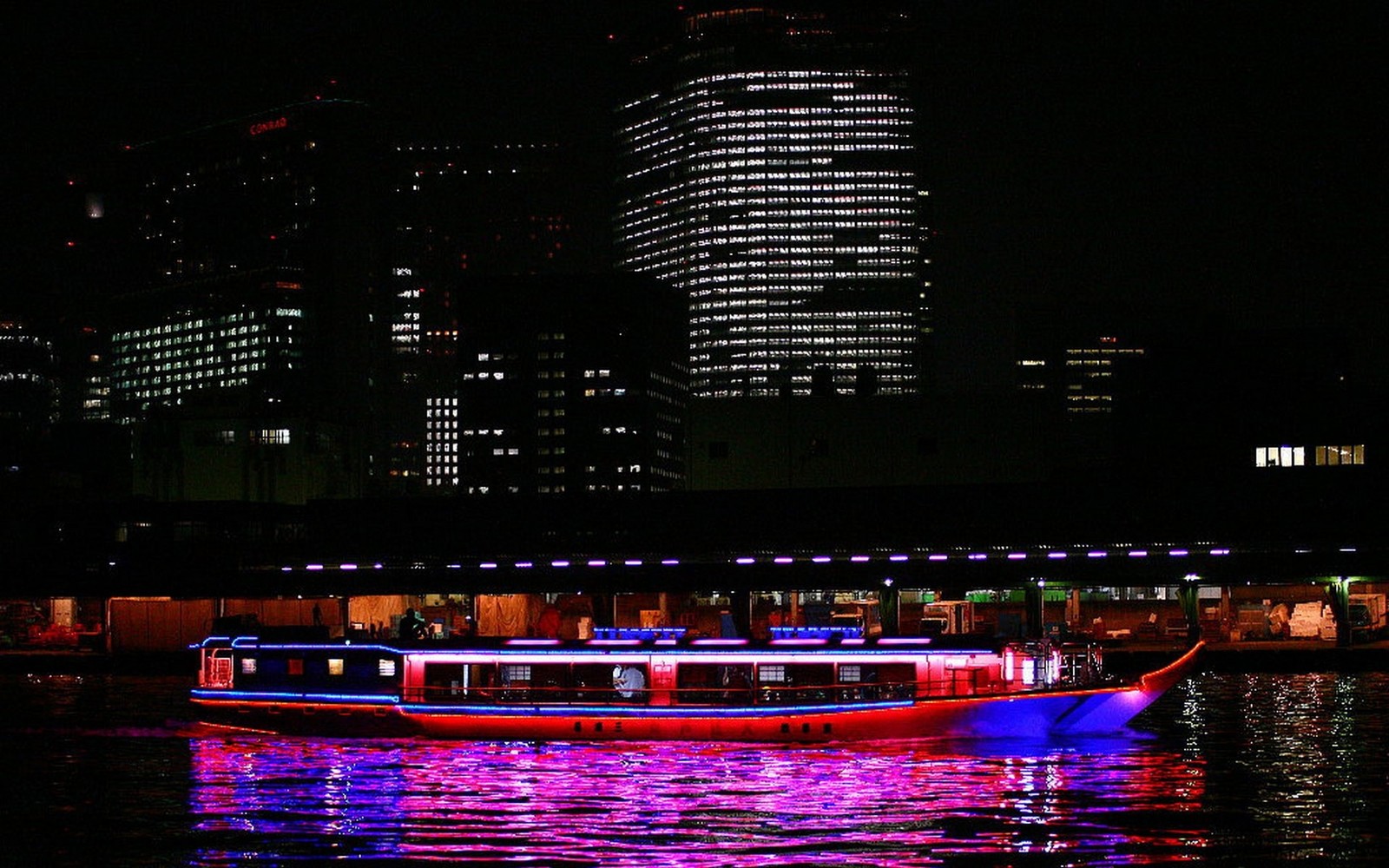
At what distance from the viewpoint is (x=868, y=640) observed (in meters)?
52.3

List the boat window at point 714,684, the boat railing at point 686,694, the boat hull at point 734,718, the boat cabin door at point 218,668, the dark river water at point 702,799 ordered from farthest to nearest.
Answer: the boat cabin door at point 218,668, the boat window at point 714,684, the boat railing at point 686,694, the boat hull at point 734,718, the dark river water at point 702,799

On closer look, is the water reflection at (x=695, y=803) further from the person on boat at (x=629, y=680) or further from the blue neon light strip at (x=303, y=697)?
the person on boat at (x=629, y=680)

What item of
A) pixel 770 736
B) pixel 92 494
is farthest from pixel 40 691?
pixel 92 494

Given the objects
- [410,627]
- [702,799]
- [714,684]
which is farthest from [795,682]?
[410,627]

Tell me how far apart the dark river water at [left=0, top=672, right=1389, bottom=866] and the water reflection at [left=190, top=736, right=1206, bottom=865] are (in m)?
0.10

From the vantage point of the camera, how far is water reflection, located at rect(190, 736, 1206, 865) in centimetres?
3550

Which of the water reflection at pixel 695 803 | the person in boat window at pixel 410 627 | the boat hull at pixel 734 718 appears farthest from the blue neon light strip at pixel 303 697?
the person in boat window at pixel 410 627

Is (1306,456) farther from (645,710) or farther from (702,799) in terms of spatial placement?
(702,799)

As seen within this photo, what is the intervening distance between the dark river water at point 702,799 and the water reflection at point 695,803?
0.10 metres

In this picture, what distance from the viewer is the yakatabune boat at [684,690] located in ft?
167

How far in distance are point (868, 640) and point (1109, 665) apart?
28879mm

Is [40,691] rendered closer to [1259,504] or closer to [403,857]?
[403,857]

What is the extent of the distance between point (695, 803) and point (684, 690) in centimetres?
1139

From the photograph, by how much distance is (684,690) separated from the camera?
5200 centimetres
